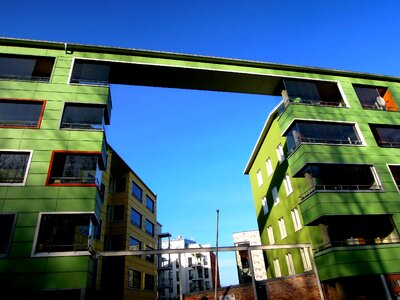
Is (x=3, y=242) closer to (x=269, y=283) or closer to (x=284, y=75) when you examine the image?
(x=269, y=283)

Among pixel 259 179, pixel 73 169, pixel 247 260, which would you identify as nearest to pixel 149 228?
pixel 247 260

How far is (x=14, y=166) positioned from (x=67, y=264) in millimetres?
7436

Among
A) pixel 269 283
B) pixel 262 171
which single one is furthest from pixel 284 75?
pixel 269 283

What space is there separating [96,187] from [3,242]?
5.83m

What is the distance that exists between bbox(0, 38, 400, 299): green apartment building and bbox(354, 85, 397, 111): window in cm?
12

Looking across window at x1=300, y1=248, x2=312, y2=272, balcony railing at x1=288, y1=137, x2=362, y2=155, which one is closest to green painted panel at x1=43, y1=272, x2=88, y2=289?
window at x1=300, y1=248, x2=312, y2=272

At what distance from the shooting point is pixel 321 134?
81.6 feet

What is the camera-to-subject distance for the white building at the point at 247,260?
156 ft

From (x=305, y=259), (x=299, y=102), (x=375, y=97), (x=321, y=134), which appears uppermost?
(x=375, y=97)

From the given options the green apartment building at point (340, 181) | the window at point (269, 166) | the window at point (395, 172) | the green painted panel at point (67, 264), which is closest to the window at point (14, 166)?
the green painted panel at point (67, 264)

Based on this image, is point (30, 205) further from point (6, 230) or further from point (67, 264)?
point (67, 264)

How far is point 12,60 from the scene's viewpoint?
23.4 m

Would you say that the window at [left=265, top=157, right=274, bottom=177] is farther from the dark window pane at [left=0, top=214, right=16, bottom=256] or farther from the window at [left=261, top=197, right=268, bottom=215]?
the dark window pane at [left=0, top=214, right=16, bottom=256]

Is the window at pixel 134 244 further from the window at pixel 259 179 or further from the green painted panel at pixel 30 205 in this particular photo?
the green painted panel at pixel 30 205
